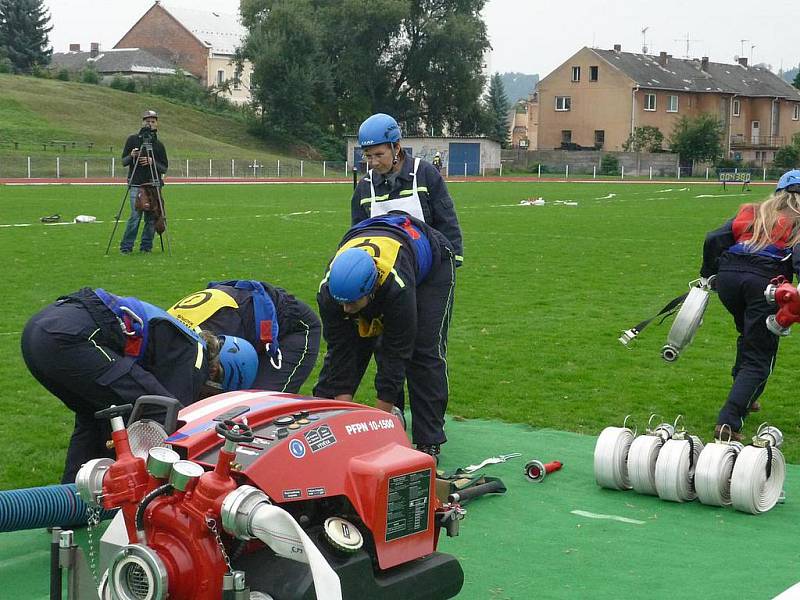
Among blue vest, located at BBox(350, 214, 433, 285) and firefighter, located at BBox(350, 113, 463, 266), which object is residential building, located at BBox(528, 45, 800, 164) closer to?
firefighter, located at BBox(350, 113, 463, 266)

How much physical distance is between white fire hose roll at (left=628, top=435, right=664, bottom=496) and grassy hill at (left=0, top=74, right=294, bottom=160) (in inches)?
2087

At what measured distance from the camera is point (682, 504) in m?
5.89

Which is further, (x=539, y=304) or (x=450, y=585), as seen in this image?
(x=539, y=304)

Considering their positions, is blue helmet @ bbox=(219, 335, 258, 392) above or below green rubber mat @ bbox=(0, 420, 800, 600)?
above

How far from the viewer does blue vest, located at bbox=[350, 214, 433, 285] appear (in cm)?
623

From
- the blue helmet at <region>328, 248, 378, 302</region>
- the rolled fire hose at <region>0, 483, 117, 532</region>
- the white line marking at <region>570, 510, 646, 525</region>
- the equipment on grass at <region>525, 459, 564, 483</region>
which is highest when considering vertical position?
the blue helmet at <region>328, 248, 378, 302</region>

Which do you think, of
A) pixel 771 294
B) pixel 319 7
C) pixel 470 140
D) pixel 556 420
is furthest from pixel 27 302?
pixel 319 7

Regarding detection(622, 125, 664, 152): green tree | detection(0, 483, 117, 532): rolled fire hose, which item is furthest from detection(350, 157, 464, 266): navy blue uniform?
detection(622, 125, 664, 152): green tree

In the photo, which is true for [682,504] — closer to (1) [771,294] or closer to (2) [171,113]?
(1) [771,294]

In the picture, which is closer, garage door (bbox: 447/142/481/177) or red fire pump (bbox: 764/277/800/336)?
red fire pump (bbox: 764/277/800/336)

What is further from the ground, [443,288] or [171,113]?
[171,113]

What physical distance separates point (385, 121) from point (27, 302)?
744 cm

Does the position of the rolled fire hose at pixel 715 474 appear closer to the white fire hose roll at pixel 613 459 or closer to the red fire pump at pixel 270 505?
the white fire hose roll at pixel 613 459

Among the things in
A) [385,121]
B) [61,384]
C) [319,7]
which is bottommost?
[61,384]
